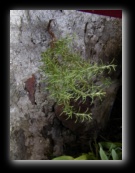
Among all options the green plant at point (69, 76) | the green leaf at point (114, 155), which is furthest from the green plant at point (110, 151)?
the green plant at point (69, 76)

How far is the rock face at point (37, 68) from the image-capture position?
45.5 inches

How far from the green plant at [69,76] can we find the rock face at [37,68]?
0.04 meters

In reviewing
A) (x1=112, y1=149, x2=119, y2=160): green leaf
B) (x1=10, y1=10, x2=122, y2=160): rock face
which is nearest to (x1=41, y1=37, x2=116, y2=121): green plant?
(x1=10, y1=10, x2=122, y2=160): rock face

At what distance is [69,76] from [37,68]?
5.9 inches

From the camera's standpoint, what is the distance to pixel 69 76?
1.07 meters

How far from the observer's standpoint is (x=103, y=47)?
1.19 m

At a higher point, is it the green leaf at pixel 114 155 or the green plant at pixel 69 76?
the green plant at pixel 69 76

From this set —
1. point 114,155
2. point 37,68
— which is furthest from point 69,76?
A: point 114,155

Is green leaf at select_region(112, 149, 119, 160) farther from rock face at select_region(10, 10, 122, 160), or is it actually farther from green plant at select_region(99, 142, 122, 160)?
rock face at select_region(10, 10, 122, 160)

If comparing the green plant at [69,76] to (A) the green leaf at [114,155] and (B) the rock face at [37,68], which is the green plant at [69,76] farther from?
(A) the green leaf at [114,155]
